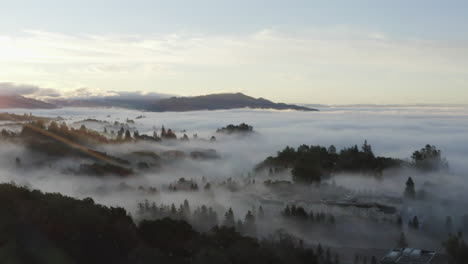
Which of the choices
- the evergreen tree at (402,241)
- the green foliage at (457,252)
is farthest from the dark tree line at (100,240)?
the evergreen tree at (402,241)

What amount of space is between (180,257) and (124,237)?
1172 centimetres

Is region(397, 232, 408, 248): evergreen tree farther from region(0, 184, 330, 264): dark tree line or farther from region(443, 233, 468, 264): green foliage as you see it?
region(0, 184, 330, 264): dark tree line

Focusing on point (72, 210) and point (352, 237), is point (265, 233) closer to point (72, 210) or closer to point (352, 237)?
point (352, 237)

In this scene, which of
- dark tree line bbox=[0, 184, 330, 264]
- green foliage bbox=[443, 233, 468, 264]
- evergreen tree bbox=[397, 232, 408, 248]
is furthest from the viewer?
evergreen tree bbox=[397, 232, 408, 248]

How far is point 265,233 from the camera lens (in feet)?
589

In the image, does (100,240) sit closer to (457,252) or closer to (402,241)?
(457,252)

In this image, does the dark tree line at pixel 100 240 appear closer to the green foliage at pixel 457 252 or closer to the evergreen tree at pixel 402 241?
the green foliage at pixel 457 252

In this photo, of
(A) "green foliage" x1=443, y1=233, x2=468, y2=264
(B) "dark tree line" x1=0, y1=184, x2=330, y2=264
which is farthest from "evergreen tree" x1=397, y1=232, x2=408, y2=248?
(B) "dark tree line" x1=0, y1=184, x2=330, y2=264

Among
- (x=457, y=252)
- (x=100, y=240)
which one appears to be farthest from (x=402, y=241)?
(x=100, y=240)

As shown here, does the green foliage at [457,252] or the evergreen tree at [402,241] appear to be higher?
the green foliage at [457,252]

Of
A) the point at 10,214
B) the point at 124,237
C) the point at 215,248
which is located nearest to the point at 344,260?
the point at 215,248

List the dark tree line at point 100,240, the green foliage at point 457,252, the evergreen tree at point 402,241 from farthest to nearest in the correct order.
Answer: the evergreen tree at point 402,241
the green foliage at point 457,252
the dark tree line at point 100,240

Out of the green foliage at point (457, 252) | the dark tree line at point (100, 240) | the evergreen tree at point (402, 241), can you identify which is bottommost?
the evergreen tree at point (402, 241)

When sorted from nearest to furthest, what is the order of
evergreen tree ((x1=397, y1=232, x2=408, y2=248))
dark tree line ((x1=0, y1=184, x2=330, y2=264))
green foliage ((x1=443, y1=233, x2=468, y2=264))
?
dark tree line ((x1=0, y1=184, x2=330, y2=264)), green foliage ((x1=443, y1=233, x2=468, y2=264)), evergreen tree ((x1=397, y1=232, x2=408, y2=248))
